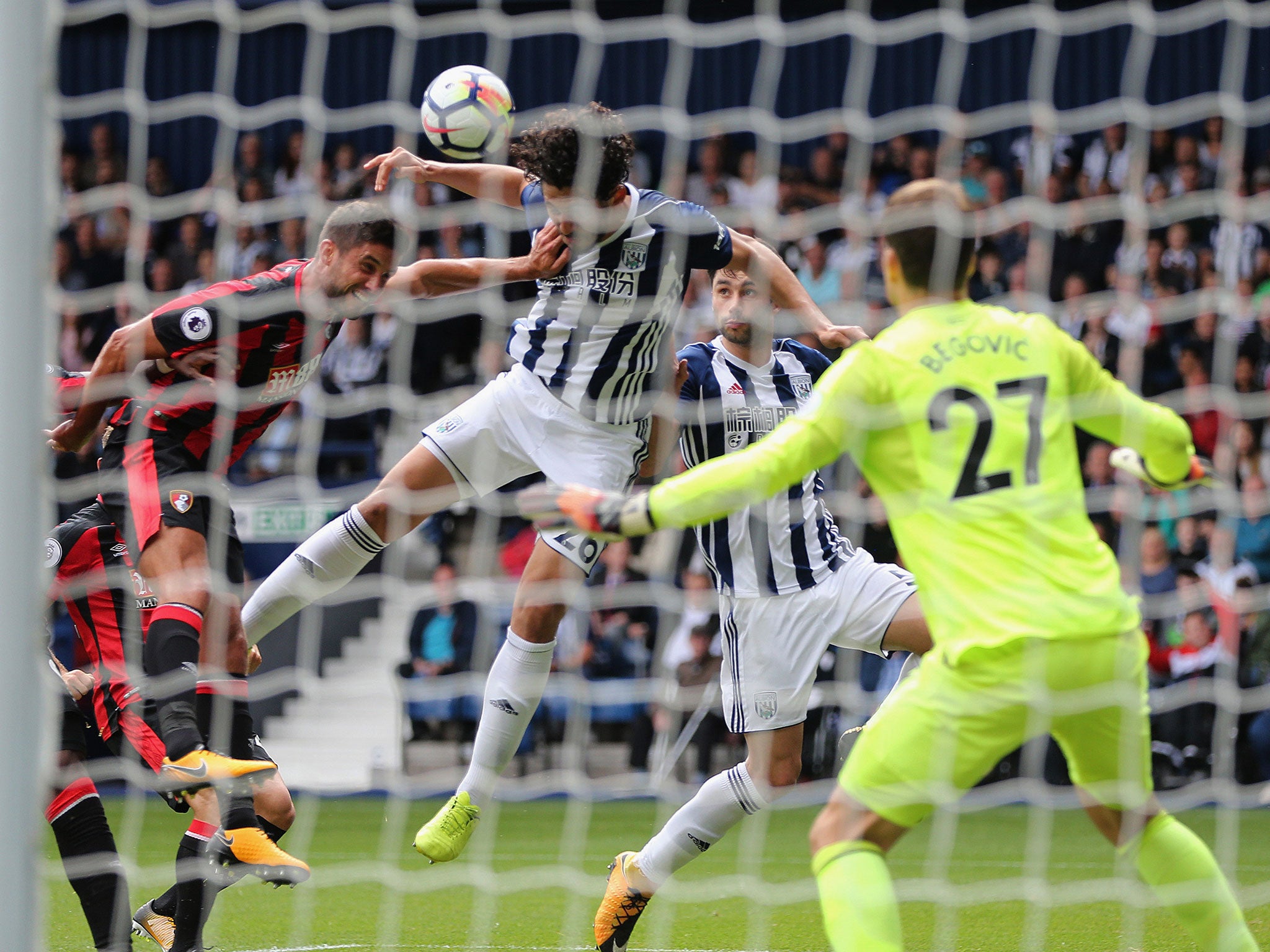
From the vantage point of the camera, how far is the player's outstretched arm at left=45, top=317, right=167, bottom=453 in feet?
14.0

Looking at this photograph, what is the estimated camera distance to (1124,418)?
321cm

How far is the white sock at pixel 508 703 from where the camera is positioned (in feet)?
15.6

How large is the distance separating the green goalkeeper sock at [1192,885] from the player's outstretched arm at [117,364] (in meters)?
2.95

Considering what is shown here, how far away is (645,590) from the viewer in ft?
27.9

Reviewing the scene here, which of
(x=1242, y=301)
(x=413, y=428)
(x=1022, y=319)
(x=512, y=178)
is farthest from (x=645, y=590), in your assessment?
(x=1022, y=319)

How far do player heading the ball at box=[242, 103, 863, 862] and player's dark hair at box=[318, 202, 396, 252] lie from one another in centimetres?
23

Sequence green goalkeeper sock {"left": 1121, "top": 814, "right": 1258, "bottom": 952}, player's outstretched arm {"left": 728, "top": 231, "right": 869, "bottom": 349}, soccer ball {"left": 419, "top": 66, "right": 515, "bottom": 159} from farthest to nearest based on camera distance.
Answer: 1. player's outstretched arm {"left": 728, "top": 231, "right": 869, "bottom": 349}
2. soccer ball {"left": 419, "top": 66, "right": 515, "bottom": 159}
3. green goalkeeper sock {"left": 1121, "top": 814, "right": 1258, "bottom": 952}

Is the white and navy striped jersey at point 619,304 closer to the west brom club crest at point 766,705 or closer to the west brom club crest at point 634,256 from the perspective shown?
the west brom club crest at point 634,256

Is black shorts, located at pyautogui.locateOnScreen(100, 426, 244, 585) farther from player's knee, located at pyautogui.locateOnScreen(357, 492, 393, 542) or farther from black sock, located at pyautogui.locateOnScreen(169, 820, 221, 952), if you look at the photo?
black sock, located at pyautogui.locateOnScreen(169, 820, 221, 952)

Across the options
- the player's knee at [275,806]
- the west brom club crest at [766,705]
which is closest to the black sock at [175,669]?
the player's knee at [275,806]

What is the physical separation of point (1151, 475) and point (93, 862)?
3.01m

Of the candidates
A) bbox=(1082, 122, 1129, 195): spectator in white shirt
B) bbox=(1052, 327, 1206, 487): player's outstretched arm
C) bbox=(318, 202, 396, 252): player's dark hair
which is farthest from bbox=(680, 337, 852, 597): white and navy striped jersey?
bbox=(1082, 122, 1129, 195): spectator in white shirt

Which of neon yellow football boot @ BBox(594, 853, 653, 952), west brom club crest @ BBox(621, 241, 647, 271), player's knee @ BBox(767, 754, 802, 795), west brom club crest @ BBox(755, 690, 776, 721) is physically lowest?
neon yellow football boot @ BBox(594, 853, 653, 952)

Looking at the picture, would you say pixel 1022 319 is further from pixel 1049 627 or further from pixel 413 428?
pixel 413 428
